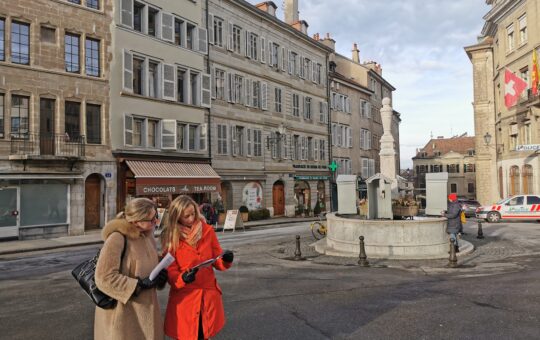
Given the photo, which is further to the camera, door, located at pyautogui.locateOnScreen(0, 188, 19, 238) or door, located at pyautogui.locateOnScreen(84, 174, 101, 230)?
door, located at pyautogui.locateOnScreen(84, 174, 101, 230)

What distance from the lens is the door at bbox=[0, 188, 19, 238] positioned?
17.5m

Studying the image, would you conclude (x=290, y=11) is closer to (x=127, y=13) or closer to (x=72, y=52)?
(x=127, y=13)

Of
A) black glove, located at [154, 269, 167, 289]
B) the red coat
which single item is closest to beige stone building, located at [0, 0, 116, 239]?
the red coat

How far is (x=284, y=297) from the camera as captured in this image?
7.59 metres

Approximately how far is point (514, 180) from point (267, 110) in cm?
1716

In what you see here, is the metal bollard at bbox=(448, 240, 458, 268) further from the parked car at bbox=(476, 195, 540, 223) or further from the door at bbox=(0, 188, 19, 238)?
the door at bbox=(0, 188, 19, 238)

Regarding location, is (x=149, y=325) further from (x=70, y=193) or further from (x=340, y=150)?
(x=340, y=150)

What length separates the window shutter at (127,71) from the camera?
21500mm

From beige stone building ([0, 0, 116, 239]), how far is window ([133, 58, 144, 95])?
1858mm

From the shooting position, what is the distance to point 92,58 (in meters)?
20.6

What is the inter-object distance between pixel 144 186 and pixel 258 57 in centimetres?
1351

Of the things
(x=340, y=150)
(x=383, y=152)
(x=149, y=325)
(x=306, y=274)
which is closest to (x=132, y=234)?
(x=149, y=325)

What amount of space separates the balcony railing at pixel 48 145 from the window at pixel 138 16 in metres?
6.89

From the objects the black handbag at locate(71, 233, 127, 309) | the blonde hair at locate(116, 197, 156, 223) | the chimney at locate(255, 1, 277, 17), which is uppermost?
the chimney at locate(255, 1, 277, 17)
